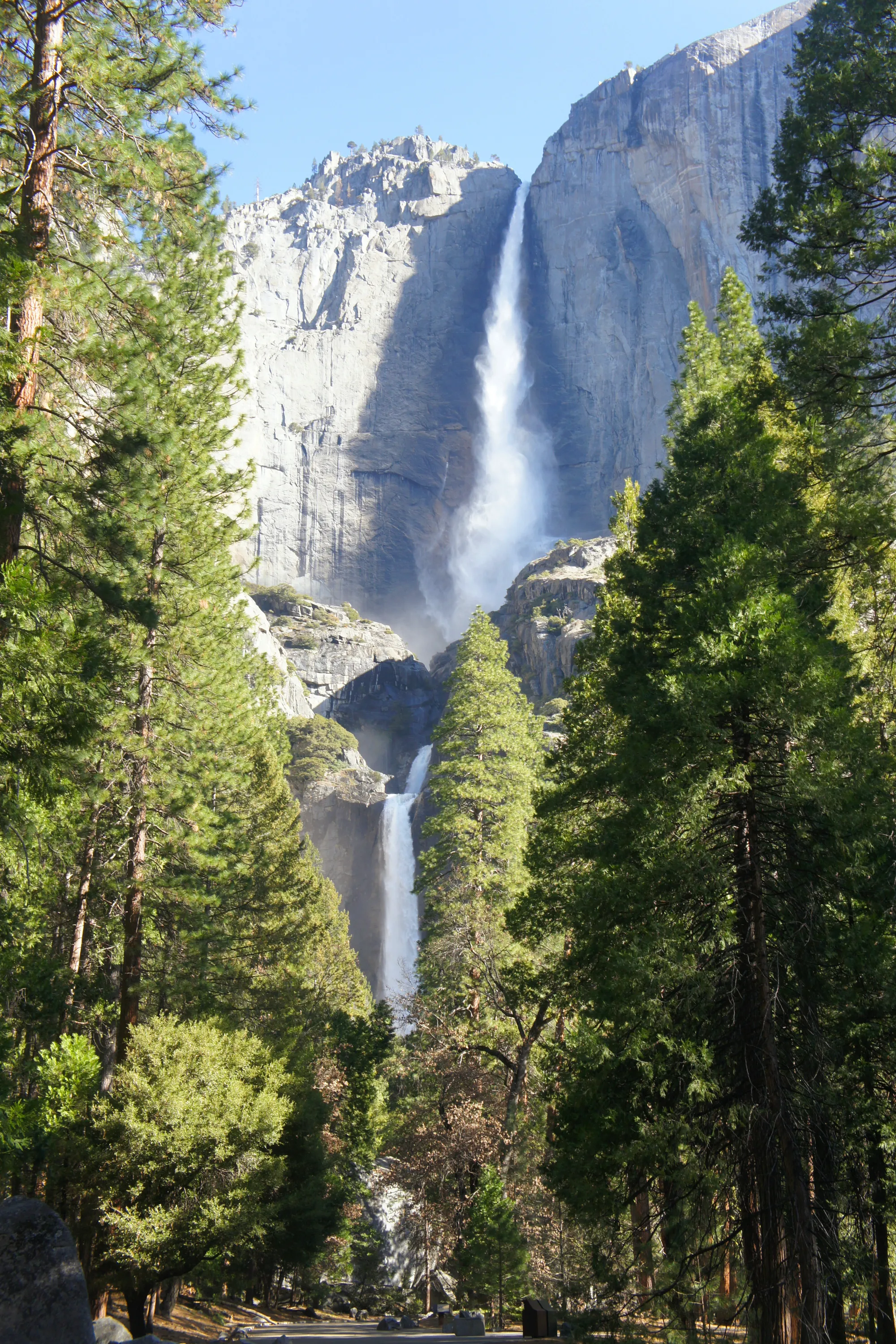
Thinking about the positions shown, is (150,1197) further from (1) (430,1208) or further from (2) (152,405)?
(2) (152,405)

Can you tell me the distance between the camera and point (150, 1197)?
1240 cm

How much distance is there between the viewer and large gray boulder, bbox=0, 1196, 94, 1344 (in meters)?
9.12

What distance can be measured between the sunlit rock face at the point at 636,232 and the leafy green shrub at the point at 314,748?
35.2 m

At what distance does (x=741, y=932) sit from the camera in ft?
31.0

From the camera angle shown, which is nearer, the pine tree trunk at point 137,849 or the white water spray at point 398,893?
the pine tree trunk at point 137,849

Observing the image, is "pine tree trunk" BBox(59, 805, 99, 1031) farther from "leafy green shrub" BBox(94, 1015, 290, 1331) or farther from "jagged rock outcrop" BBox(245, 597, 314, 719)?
"jagged rock outcrop" BBox(245, 597, 314, 719)

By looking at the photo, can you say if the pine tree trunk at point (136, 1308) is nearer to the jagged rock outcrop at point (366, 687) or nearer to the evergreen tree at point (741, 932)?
the evergreen tree at point (741, 932)

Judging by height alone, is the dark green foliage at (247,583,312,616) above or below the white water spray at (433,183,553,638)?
below

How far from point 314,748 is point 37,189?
50.2 meters

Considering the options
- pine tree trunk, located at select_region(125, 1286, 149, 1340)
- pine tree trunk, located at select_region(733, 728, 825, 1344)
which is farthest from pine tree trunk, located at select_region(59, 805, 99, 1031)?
pine tree trunk, located at select_region(733, 728, 825, 1344)

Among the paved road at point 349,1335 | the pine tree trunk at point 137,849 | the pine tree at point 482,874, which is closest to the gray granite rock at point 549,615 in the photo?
the pine tree at point 482,874

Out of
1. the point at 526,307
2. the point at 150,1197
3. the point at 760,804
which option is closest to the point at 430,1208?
the point at 150,1197

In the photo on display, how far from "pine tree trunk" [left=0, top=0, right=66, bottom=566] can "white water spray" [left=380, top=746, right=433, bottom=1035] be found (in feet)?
140

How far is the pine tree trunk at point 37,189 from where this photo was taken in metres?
7.99
